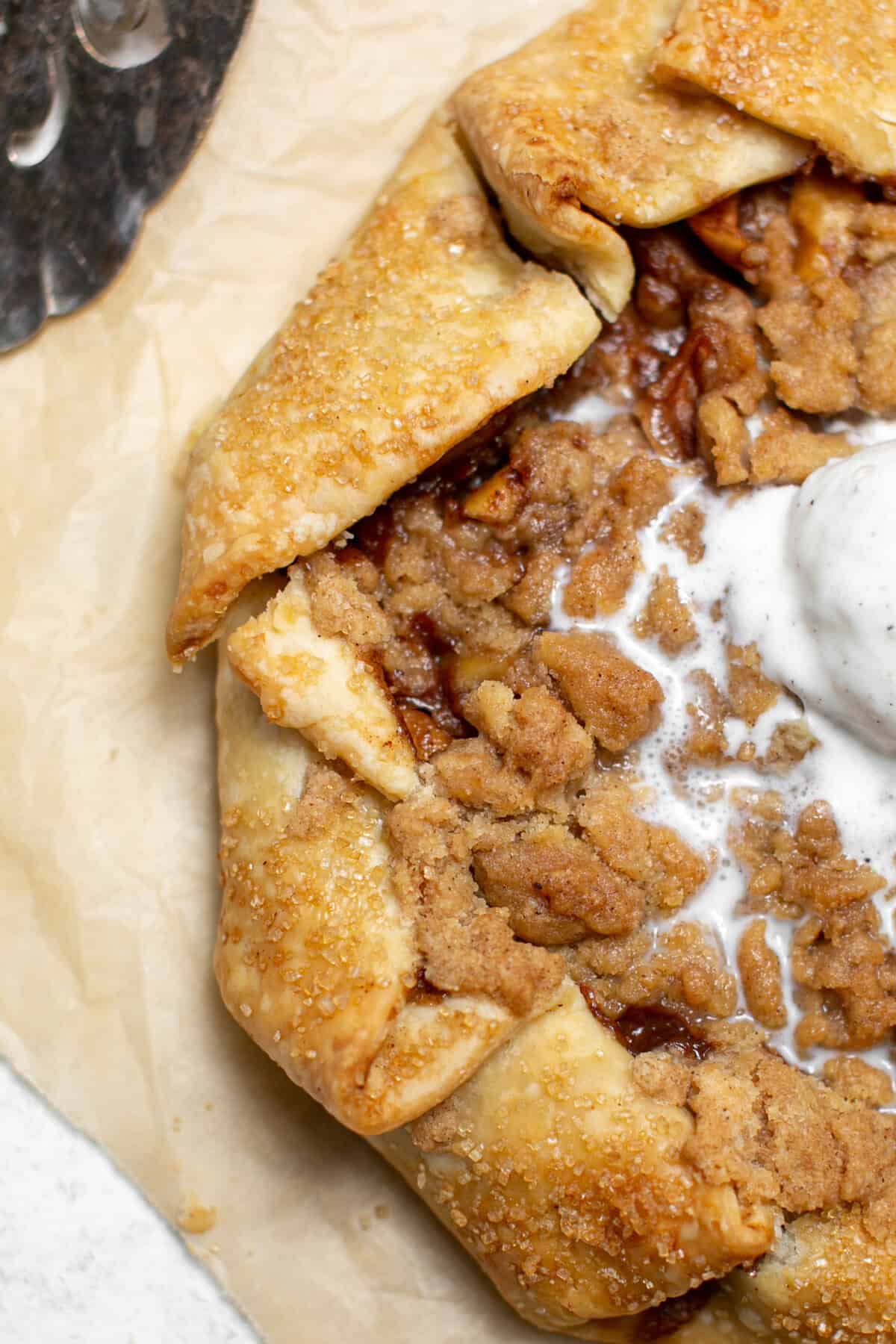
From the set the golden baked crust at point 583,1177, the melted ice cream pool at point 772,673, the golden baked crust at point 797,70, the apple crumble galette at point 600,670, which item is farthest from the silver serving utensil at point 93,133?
the golden baked crust at point 583,1177

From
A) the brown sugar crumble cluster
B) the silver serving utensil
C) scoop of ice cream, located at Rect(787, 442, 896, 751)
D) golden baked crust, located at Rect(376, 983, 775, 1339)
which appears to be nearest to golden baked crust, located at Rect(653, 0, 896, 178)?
the brown sugar crumble cluster

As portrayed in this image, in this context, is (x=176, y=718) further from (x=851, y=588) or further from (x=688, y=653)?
(x=851, y=588)

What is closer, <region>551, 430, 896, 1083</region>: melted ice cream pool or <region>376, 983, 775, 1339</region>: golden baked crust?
<region>376, 983, 775, 1339</region>: golden baked crust

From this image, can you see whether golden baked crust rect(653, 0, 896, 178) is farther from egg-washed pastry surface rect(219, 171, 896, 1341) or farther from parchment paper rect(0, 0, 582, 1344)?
parchment paper rect(0, 0, 582, 1344)

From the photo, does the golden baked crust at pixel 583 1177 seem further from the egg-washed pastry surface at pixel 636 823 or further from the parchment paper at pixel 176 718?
the parchment paper at pixel 176 718

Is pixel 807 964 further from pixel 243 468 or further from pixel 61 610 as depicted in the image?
pixel 61 610

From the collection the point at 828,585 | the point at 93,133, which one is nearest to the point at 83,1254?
the point at 828,585
